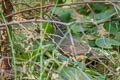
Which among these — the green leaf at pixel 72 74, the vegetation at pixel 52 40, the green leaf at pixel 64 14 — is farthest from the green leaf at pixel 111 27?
the green leaf at pixel 72 74

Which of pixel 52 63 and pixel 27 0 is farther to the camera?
pixel 27 0

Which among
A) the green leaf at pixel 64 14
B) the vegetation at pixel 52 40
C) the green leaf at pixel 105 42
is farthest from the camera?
the green leaf at pixel 64 14

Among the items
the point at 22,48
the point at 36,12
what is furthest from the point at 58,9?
the point at 22,48

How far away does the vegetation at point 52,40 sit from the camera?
1200mm

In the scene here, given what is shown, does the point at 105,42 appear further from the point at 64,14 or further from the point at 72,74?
the point at 72,74

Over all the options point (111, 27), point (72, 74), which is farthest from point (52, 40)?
point (111, 27)

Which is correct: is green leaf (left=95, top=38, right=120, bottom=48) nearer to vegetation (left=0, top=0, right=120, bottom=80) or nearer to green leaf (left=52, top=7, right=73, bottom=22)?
vegetation (left=0, top=0, right=120, bottom=80)

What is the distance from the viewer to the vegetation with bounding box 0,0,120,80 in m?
1.20

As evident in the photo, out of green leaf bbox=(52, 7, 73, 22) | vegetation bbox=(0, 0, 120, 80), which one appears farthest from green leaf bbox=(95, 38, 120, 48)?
green leaf bbox=(52, 7, 73, 22)

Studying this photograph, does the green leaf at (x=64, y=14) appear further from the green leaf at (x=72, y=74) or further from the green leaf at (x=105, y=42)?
the green leaf at (x=72, y=74)

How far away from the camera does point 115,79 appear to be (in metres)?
1.29

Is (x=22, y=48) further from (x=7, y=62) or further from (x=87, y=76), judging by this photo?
(x=87, y=76)

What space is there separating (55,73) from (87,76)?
116 mm

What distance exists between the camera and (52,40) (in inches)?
52.4
